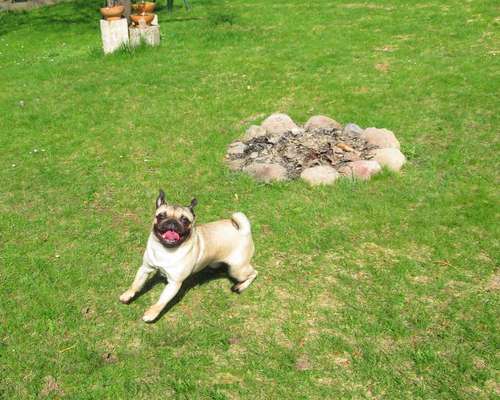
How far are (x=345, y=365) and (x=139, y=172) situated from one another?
6.08m

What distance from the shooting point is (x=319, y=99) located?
13234 millimetres

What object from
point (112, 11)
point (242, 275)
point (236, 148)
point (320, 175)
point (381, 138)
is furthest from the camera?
point (112, 11)

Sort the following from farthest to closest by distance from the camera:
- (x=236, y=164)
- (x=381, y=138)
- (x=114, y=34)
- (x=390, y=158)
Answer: (x=114, y=34), (x=381, y=138), (x=236, y=164), (x=390, y=158)

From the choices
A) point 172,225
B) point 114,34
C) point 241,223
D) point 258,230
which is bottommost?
point 258,230

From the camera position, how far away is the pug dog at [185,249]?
18.3 feet

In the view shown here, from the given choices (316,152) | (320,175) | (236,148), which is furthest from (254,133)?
(320,175)

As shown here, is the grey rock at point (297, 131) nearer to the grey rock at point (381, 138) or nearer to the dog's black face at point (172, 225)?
the grey rock at point (381, 138)

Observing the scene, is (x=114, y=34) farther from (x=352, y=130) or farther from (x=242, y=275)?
(x=242, y=275)

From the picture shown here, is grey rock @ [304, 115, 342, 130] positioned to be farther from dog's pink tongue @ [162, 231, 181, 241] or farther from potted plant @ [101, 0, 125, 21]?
potted plant @ [101, 0, 125, 21]

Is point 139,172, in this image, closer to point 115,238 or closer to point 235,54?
point 115,238

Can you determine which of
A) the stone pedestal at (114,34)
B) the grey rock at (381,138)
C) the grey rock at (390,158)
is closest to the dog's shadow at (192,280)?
the grey rock at (390,158)

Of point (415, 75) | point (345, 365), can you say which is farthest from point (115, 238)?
point (415, 75)

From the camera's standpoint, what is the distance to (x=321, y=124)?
1094 centimetres

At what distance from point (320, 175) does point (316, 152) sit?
0.77m
